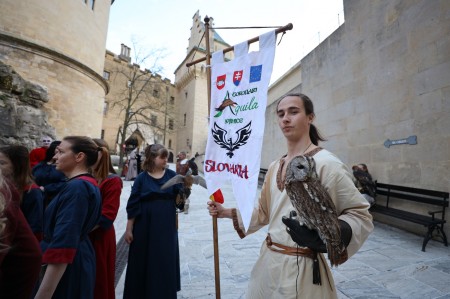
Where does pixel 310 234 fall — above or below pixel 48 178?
below

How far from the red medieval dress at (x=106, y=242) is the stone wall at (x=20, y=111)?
7.74 m

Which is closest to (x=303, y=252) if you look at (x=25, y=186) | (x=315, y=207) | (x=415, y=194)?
(x=315, y=207)

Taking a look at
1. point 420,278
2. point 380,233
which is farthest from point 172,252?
point 380,233

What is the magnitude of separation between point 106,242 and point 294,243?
169cm

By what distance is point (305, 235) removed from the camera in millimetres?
1104

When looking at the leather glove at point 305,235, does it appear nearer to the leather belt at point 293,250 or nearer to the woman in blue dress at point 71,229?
the leather belt at point 293,250

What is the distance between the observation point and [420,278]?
327cm

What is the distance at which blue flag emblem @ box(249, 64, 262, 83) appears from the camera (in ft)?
6.34

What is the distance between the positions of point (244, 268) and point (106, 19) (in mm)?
21582

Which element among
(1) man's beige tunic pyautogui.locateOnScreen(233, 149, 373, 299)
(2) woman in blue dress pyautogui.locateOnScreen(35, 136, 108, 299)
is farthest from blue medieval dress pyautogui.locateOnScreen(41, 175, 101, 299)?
(1) man's beige tunic pyautogui.locateOnScreen(233, 149, 373, 299)

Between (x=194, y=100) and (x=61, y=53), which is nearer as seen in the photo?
(x=61, y=53)

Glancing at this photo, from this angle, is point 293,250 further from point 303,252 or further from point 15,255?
point 15,255

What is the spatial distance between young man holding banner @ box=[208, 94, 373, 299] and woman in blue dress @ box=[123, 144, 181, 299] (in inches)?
52.1

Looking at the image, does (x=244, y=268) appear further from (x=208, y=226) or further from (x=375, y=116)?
(x=375, y=116)
